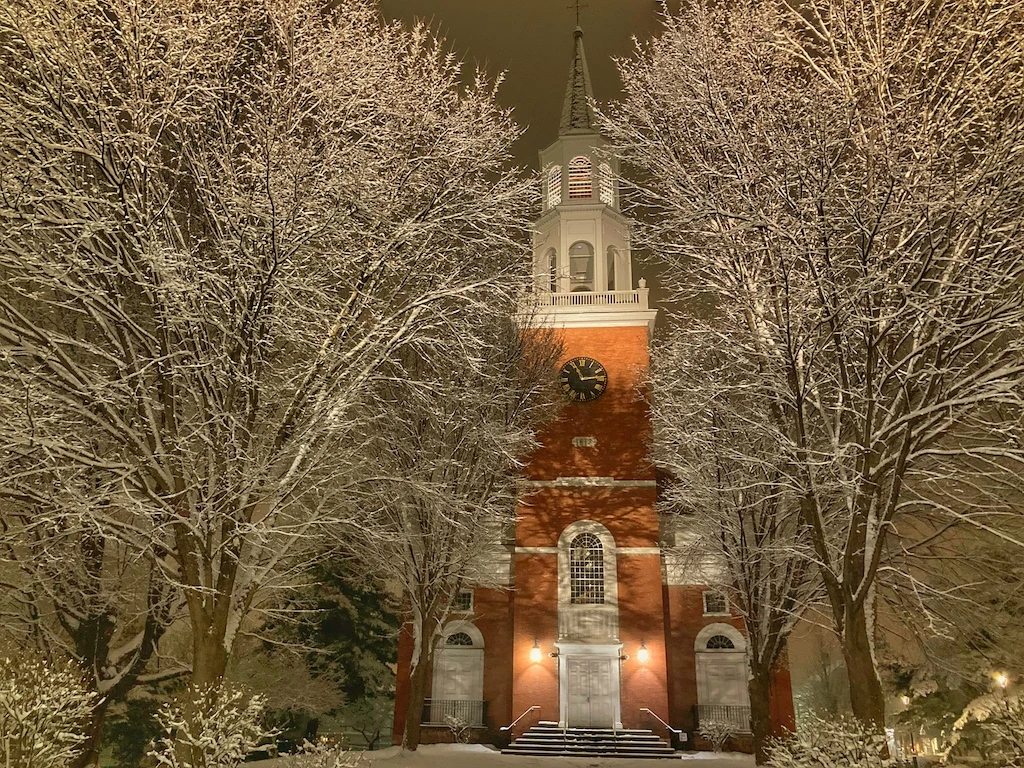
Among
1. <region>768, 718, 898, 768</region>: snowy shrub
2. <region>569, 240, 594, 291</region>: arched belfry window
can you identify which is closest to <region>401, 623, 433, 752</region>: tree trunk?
<region>768, 718, 898, 768</region>: snowy shrub

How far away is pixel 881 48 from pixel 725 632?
22.3m

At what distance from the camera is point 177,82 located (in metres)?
9.05

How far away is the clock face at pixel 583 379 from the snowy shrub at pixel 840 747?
19.9m

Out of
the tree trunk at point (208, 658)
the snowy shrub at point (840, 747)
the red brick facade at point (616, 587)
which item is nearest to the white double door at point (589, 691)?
the red brick facade at point (616, 587)

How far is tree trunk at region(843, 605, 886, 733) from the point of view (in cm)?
951

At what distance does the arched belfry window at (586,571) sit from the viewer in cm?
2692

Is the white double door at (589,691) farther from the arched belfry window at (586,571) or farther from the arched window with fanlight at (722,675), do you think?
the arched window with fanlight at (722,675)

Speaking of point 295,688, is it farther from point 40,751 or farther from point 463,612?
point 40,751

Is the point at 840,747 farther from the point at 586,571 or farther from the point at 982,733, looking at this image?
the point at 586,571

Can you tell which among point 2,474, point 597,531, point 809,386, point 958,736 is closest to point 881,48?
point 809,386

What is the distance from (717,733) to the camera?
2422 centimetres

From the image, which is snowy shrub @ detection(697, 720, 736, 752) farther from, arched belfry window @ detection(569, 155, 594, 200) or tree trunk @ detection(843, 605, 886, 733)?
arched belfry window @ detection(569, 155, 594, 200)

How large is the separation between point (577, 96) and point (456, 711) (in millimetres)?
24843

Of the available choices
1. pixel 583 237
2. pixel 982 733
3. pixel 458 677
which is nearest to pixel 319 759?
pixel 982 733
